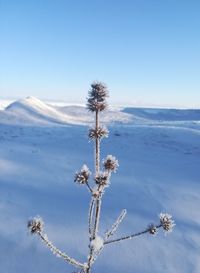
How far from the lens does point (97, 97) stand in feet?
5.68

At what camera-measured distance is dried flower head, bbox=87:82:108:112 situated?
171cm

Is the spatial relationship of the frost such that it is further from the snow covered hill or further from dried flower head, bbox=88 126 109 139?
the snow covered hill

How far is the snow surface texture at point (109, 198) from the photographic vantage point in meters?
7.46

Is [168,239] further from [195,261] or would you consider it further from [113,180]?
[113,180]

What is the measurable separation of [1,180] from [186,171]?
599 centimetres

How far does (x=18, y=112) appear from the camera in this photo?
36438mm

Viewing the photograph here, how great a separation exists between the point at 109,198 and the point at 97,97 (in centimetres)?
921

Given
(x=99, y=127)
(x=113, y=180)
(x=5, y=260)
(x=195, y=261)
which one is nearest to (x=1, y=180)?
(x=113, y=180)

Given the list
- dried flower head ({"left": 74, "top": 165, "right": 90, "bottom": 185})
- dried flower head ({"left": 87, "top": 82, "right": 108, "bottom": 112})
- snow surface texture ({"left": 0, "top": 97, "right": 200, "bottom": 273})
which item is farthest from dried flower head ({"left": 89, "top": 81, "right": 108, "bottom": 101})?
snow surface texture ({"left": 0, "top": 97, "right": 200, "bottom": 273})

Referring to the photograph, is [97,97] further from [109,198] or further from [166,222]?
[109,198]

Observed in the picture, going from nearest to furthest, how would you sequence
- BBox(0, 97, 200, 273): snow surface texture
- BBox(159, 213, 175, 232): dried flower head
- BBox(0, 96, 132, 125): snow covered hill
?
BBox(159, 213, 175, 232): dried flower head
BBox(0, 97, 200, 273): snow surface texture
BBox(0, 96, 132, 125): snow covered hill

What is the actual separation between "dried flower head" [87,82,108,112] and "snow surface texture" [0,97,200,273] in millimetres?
5669

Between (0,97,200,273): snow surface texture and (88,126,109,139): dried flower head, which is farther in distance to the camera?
(0,97,200,273): snow surface texture

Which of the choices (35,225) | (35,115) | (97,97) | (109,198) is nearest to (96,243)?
(35,225)
